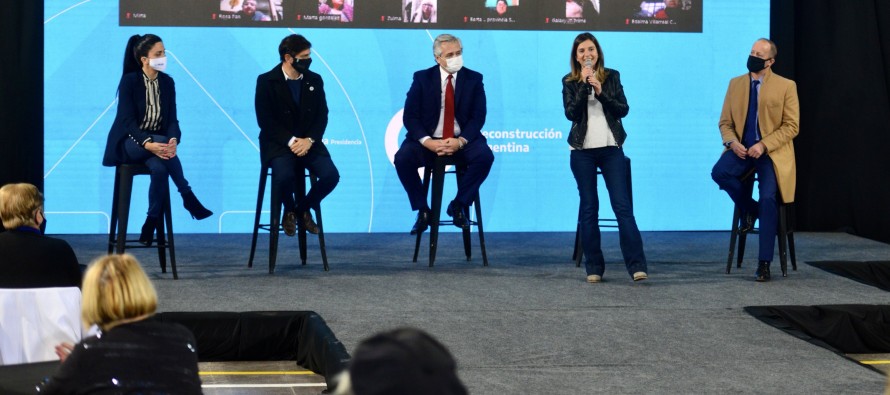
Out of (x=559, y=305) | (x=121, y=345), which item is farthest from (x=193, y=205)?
(x=121, y=345)

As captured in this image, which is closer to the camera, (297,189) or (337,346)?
(337,346)

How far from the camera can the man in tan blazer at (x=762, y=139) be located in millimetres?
5863

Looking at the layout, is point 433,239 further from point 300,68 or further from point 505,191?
point 505,191

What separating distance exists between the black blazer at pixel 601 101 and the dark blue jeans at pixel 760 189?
0.67m

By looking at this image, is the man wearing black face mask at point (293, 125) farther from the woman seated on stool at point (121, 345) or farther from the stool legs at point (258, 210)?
the woman seated on stool at point (121, 345)

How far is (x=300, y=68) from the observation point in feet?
20.0

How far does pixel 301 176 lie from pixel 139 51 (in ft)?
3.52

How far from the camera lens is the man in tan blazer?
5863 mm

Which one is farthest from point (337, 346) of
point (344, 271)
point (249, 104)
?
point (249, 104)

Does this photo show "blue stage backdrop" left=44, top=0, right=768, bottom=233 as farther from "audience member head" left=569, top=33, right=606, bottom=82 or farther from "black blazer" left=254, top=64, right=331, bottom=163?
"audience member head" left=569, top=33, right=606, bottom=82

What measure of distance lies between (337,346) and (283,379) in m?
0.46

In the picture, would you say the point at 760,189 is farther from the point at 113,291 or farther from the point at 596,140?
the point at 113,291

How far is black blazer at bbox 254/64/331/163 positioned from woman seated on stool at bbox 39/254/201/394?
12.4ft

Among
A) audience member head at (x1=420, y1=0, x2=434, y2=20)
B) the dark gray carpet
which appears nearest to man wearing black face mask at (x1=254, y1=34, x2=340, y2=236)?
the dark gray carpet
